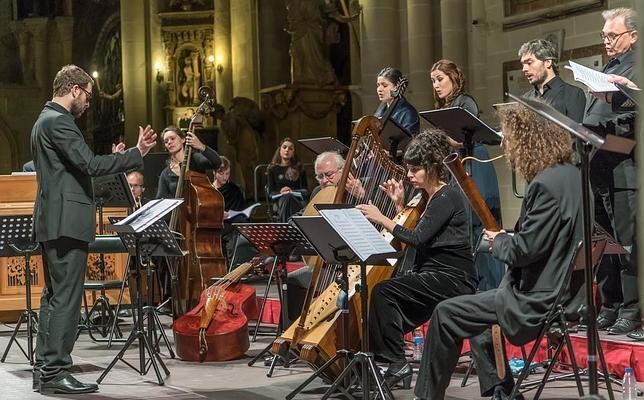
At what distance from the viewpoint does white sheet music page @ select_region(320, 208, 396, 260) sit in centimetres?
586

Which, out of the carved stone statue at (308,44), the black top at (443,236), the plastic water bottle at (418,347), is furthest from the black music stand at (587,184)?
the carved stone statue at (308,44)

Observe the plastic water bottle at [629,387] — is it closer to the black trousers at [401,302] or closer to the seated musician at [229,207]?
the black trousers at [401,302]

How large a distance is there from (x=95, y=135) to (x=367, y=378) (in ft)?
72.8

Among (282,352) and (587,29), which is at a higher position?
(587,29)

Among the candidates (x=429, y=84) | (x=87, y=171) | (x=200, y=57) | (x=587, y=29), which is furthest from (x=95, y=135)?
(x=87, y=171)

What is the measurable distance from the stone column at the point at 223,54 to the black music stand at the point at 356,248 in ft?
50.5

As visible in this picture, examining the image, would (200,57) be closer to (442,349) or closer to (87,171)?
(87,171)

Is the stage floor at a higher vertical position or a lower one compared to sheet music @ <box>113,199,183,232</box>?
lower

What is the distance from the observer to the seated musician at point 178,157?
9.80 meters

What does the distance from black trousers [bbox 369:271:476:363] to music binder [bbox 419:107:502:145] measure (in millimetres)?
940

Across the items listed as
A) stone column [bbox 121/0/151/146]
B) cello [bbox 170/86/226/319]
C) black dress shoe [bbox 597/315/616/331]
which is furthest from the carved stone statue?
black dress shoe [bbox 597/315/616/331]

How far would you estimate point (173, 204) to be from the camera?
24.0ft

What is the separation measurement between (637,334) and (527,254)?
1983 mm

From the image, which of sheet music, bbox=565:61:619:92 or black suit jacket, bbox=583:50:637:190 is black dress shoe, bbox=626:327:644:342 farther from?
sheet music, bbox=565:61:619:92
